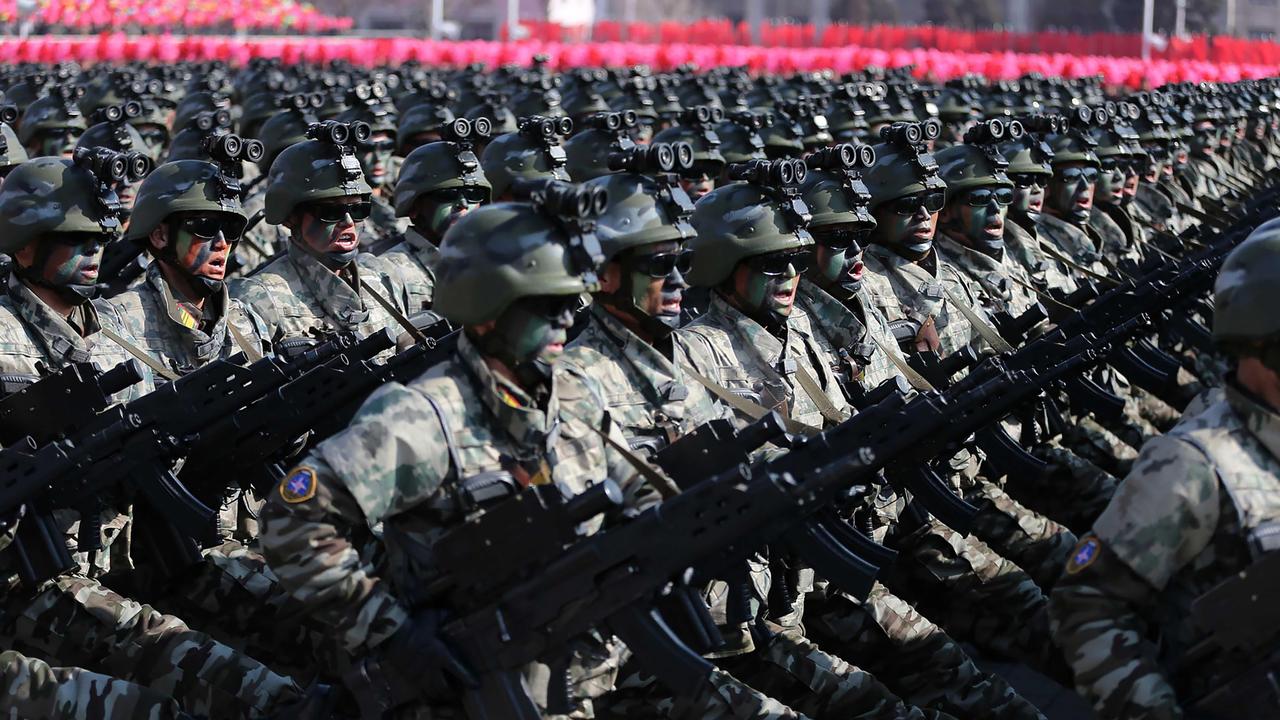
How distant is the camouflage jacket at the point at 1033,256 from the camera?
11719mm

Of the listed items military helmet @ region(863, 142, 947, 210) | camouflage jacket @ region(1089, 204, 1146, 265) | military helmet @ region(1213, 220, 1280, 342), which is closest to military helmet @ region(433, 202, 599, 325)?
military helmet @ region(1213, 220, 1280, 342)

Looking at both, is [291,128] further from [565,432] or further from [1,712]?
[565,432]

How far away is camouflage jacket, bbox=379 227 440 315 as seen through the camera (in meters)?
9.86

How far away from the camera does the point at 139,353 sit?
24.6 feet

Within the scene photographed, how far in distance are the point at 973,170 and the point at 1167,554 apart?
6.55 meters

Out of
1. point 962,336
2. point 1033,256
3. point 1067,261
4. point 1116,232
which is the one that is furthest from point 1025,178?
point 962,336

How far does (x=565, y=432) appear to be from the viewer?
5.27 m

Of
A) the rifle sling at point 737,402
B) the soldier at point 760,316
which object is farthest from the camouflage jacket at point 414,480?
the soldier at point 760,316

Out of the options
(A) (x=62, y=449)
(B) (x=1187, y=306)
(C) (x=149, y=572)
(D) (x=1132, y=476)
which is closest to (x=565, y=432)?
(D) (x=1132, y=476)

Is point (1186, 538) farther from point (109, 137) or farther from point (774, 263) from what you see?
point (109, 137)

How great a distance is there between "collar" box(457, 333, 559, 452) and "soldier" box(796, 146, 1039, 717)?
2147mm

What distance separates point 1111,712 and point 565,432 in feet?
5.66

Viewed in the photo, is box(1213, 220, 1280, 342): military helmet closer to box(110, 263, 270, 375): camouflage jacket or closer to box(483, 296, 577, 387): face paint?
box(483, 296, 577, 387): face paint

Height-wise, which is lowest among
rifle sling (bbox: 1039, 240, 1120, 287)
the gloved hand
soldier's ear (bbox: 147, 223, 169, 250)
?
rifle sling (bbox: 1039, 240, 1120, 287)
